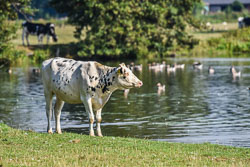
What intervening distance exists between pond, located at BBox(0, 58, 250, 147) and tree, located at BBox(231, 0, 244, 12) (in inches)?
3496

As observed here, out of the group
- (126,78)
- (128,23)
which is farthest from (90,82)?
(128,23)

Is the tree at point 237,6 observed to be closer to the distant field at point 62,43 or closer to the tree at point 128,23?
the distant field at point 62,43

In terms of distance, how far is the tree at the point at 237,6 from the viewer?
434 ft

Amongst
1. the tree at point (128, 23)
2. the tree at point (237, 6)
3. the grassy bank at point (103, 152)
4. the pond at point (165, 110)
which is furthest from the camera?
the tree at point (237, 6)

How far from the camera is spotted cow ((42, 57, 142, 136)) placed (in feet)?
59.8

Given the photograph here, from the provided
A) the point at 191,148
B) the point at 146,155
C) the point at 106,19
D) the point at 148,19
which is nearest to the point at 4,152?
the point at 146,155

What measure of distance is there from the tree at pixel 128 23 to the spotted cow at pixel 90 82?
132ft

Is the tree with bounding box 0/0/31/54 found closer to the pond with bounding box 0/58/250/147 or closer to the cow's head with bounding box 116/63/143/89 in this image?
the pond with bounding box 0/58/250/147

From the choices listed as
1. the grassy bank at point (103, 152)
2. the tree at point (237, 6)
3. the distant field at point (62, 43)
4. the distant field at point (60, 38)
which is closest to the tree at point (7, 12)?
the grassy bank at point (103, 152)

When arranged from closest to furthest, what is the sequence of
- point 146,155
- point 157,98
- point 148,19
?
point 146,155
point 157,98
point 148,19

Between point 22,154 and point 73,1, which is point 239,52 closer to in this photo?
point 73,1

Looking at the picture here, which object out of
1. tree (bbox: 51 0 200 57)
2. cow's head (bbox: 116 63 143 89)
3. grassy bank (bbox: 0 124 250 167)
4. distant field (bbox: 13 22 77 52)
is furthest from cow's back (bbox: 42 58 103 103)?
distant field (bbox: 13 22 77 52)

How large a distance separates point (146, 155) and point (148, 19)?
51.8 m

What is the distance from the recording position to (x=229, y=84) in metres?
40.2
